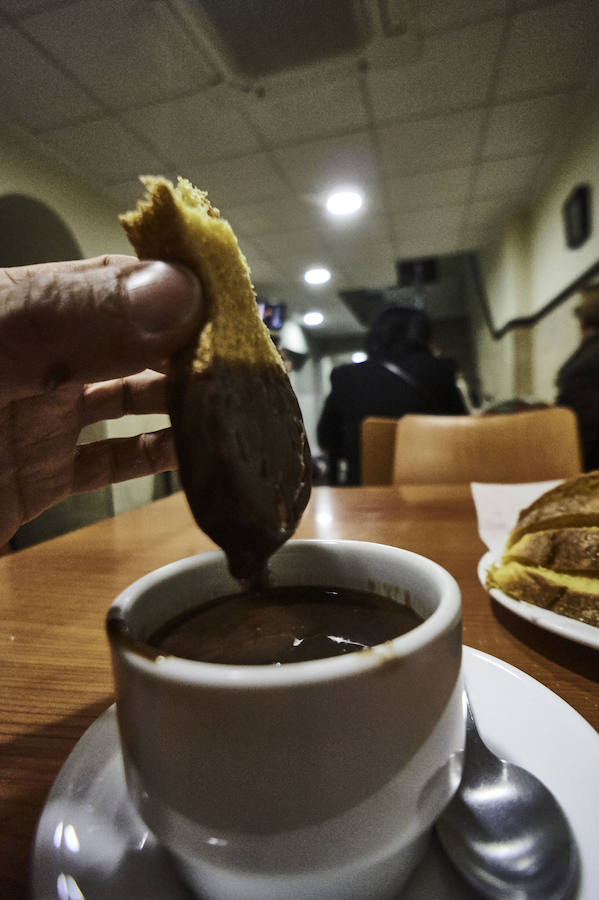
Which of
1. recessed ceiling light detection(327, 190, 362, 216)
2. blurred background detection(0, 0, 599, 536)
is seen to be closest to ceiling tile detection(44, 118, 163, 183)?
blurred background detection(0, 0, 599, 536)

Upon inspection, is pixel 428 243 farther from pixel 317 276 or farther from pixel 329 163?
pixel 329 163

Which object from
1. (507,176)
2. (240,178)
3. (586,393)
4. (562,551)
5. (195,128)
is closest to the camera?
(562,551)

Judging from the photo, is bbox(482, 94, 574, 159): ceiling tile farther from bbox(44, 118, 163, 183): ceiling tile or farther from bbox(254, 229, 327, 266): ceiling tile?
bbox(44, 118, 163, 183): ceiling tile

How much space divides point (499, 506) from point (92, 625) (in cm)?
80

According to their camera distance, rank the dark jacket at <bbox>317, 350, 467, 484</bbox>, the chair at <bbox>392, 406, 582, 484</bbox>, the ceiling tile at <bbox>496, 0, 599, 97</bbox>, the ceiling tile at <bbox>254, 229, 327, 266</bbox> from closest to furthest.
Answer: the chair at <bbox>392, 406, 582, 484</bbox>
the ceiling tile at <bbox>496, 0, 599, 97</bbox>
the dark jacket at <bbox>317, 350, 467, 484</bbox>
the ceiling tile at <bbox>254, 229, 327, 266</bbox>

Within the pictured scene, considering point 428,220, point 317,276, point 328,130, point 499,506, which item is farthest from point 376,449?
point 317,276

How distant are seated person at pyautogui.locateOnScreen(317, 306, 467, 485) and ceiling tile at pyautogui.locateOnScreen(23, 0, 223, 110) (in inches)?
60.8

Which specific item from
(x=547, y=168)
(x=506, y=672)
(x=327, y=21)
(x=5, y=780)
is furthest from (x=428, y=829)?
(x=547, y=168)

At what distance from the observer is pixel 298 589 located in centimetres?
45

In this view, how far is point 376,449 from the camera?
2047 mm

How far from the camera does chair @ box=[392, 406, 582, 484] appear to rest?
157 centimetres

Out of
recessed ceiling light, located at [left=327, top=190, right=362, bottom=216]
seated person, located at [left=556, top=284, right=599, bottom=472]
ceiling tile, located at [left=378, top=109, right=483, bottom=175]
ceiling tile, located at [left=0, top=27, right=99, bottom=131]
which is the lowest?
seated person, located at [left=556, top=284, right=599, bottom=472]

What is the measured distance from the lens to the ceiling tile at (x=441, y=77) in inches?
88.9

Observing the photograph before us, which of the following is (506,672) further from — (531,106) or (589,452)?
(531,106)
